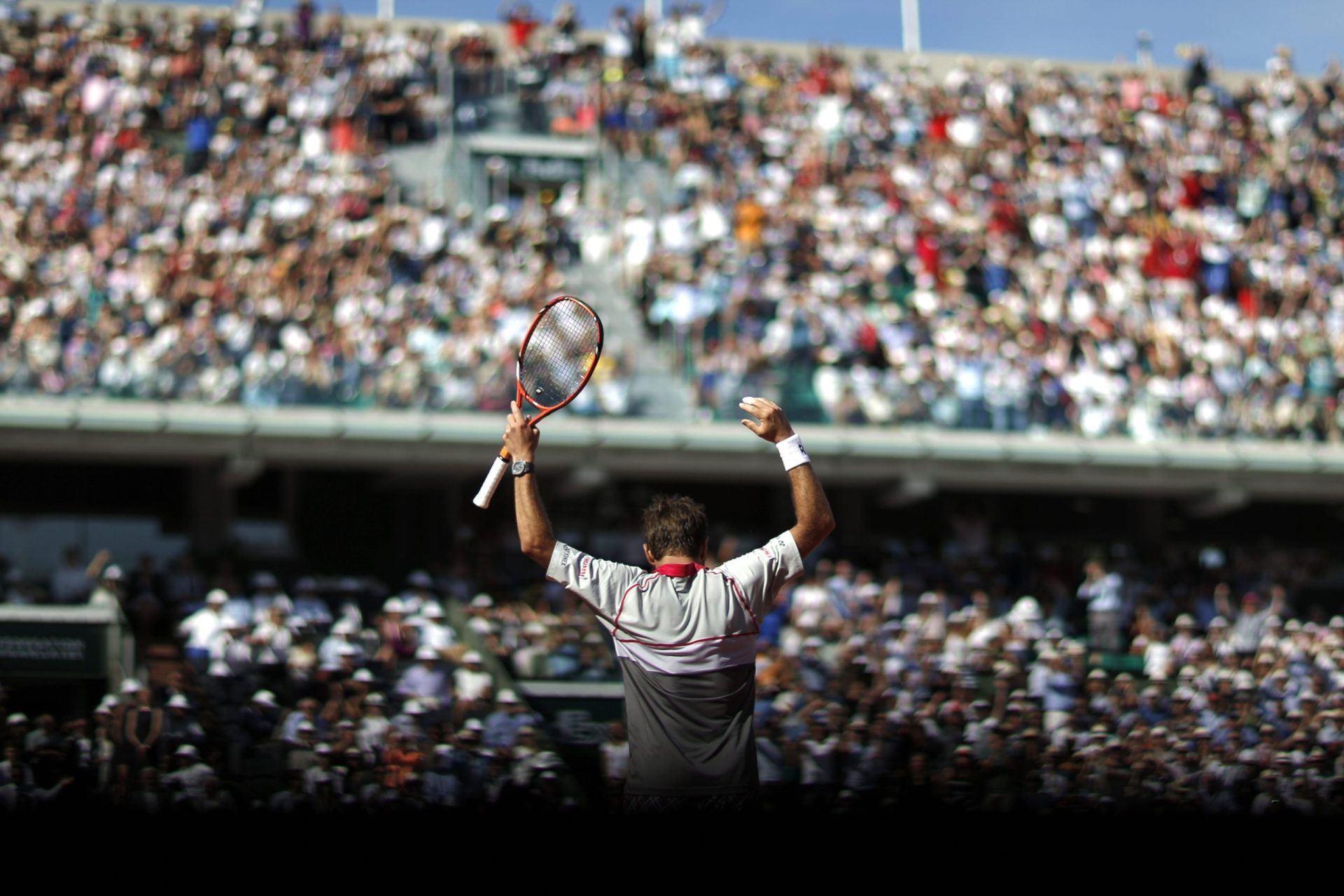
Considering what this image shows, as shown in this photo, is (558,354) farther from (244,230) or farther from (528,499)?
(244,230)

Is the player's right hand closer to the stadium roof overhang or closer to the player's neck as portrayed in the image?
the player's neck

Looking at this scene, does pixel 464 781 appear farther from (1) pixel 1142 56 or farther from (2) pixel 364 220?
(1) pixel 1142 56

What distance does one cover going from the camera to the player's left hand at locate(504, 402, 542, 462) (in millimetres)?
4230

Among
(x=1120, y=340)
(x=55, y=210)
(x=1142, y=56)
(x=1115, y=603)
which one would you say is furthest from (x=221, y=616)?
(x=1142, y=56)

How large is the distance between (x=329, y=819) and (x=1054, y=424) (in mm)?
15953

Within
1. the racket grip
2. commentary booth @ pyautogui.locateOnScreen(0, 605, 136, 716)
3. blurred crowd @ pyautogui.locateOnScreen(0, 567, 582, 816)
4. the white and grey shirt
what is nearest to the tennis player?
the white and grey shirt

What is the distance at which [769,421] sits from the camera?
433 cm

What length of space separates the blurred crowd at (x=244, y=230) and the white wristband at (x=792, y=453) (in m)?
11.8

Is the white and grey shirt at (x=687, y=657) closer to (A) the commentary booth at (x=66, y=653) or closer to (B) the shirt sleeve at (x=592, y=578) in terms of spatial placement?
(B) the shirt sleeve at (x=592, y=578)

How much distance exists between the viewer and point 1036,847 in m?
2.39

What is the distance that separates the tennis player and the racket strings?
899 mm

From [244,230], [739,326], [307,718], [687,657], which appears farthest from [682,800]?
[244,230]

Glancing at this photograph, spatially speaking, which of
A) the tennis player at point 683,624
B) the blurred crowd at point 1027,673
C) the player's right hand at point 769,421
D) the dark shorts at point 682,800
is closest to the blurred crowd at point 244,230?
the blurred crowd at point 1027,673

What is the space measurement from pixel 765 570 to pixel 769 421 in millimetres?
370
